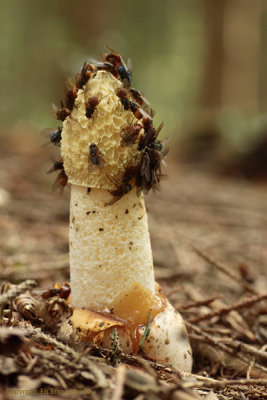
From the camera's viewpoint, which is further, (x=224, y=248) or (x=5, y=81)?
(x=5, y=81)

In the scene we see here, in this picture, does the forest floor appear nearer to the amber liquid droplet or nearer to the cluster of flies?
the amber liquid droplet

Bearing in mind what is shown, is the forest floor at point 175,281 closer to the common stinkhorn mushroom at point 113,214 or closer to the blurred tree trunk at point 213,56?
the common stinkhorn mushroom at point 113,214

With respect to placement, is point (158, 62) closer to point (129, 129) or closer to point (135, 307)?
point (129, 129)

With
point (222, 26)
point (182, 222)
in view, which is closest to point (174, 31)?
point (222, 26)

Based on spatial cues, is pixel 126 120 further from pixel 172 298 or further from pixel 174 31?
pixel 174 31

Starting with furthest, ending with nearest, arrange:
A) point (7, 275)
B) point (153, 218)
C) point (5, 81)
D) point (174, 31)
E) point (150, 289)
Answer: point (174, 31) < point (5, 81) < point (153, 218) < point (7, 275) < point (150, 289)

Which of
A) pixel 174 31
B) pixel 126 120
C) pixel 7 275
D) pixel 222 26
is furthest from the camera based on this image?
pixel 174 31

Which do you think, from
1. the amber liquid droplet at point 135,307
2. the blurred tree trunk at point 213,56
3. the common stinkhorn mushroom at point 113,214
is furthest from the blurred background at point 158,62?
the amber liquid droplet at point 135,307

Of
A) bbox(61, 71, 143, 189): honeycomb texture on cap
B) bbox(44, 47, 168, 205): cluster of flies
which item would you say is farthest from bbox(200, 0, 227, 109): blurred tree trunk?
bbox(61, 71, 143, 189): honeycomb texture on cap
